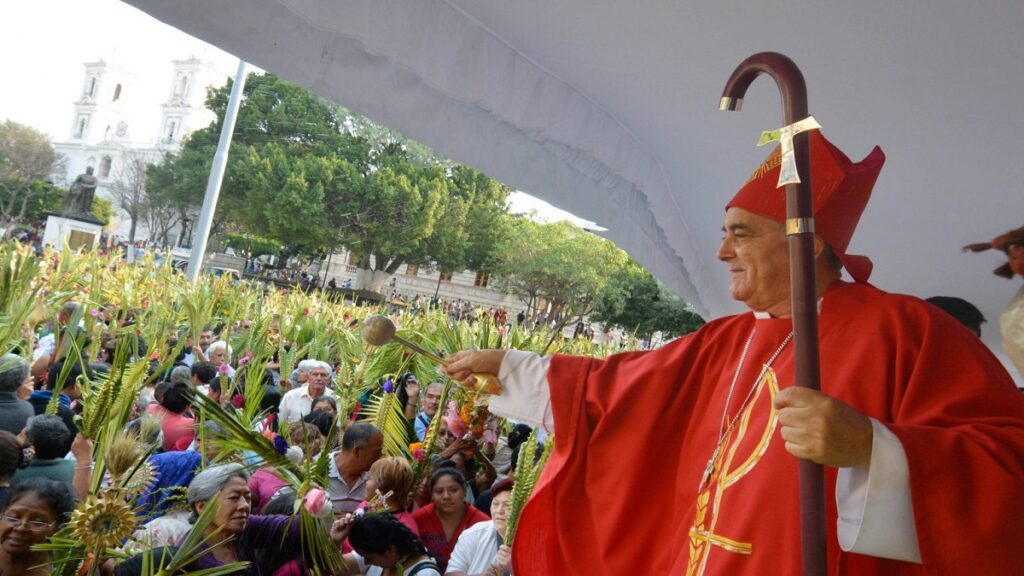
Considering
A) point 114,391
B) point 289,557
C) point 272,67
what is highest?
point 272,67

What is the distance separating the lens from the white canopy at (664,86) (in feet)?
8.20

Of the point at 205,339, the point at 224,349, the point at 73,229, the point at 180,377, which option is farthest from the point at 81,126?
the point at 180,377

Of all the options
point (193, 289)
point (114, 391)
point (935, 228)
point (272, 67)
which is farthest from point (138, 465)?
point (193, 289)

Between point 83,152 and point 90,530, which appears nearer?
point 90,530

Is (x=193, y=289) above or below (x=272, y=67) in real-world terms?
below

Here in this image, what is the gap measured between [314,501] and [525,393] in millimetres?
853

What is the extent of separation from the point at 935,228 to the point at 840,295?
2569 mm

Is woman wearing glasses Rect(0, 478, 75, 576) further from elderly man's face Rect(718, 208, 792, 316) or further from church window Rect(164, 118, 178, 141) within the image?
church window Rect(164, 118, 178, 141)

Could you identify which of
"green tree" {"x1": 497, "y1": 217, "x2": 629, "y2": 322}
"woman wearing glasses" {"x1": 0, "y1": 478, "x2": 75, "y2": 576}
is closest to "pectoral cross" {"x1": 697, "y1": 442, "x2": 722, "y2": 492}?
"woman wearing glasses" {"x1": 0, "y1": 478, "x2": 75, "y2": 576}

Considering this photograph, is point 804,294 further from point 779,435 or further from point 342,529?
point 342,529

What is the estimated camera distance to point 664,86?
3396mm

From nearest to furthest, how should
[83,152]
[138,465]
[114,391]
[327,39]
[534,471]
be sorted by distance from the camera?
[138,465], [327,39], [114,391], [534,471], [83,152]

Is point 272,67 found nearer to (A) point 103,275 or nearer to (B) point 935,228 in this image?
(B) point 935,228

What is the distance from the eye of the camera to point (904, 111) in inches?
123
